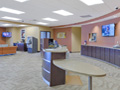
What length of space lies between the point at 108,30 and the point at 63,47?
3.21 m

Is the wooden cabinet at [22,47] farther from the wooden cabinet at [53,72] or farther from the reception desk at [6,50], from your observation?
the wooden cabinet at [53,72]

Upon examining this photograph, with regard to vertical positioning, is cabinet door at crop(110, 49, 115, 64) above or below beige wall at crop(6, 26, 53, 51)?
below

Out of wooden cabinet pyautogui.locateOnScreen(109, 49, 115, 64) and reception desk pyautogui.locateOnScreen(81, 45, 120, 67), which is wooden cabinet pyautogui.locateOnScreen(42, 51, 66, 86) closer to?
reception desk pyautogui.locateOnScreen(81, 45, 120, 67)

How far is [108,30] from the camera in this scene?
22.0 ft

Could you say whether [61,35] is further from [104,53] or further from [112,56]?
[112,56]

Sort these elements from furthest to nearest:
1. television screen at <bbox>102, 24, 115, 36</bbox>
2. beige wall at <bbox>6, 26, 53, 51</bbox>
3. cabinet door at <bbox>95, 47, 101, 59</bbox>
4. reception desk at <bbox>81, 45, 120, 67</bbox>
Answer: beige wall at <bbox>6, 26, 53, 51</bbox>, cabinet door at <bbox>95, 47, 101, 59</bbox>, television screen at <bbox>102, 24, 115, 36</bbox>, reception desk at <bbox>81, 45, 120, 67</bbox>

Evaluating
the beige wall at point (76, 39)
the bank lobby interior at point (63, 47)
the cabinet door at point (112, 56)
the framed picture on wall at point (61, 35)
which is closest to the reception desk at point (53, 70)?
the bank lobby interior at point (63, 47)

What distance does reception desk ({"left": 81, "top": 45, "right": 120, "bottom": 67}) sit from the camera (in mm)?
5540

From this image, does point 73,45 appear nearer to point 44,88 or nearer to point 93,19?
point 93,19

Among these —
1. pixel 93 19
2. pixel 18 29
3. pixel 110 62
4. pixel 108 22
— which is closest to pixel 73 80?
pixel 110 62

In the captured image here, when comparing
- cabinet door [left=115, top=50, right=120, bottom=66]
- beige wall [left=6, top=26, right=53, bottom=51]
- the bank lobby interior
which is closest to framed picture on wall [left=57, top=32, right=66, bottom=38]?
the bank lobby interior

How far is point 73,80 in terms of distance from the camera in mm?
3764

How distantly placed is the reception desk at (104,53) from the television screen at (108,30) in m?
0.94

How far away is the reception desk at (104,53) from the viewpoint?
5.54 m
